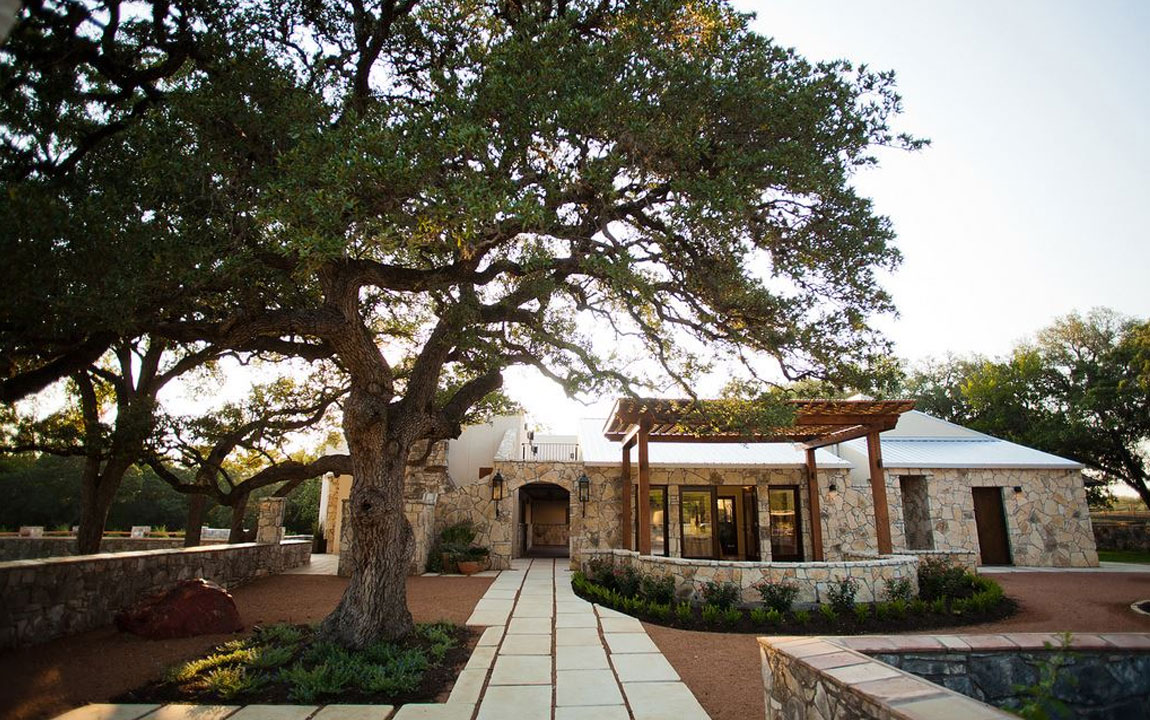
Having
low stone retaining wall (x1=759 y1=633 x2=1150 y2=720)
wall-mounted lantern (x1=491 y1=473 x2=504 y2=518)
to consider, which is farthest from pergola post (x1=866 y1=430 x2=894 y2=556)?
wall-mounted lantern (x1=491 y1=473 x2=504 y2=518)

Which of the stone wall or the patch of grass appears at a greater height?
the stone wall

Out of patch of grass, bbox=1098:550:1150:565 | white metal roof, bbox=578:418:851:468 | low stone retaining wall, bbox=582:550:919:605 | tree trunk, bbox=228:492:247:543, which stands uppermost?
white metal roof, bbox=578:418:851:468

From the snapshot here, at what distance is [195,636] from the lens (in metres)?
6.70

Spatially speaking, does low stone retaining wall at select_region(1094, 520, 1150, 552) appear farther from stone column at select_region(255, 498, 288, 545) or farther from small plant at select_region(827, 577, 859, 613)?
stone column at select_region(255, 498, 288, 545)

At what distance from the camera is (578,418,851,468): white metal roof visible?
14133mm

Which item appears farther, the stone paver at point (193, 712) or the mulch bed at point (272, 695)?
the mulch bed at point (272, 695)

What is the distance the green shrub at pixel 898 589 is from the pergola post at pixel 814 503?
12.4ft

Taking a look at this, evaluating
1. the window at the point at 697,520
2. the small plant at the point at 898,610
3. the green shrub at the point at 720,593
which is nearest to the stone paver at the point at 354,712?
the green shrub at the point at 720,593

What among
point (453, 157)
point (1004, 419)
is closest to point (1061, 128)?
point (453, 157)

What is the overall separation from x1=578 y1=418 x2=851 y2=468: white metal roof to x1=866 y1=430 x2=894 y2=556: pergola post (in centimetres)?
314

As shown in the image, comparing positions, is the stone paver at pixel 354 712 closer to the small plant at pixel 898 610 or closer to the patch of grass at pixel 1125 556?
the small plant at pixel 898 610

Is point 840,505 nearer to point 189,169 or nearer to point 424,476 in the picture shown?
point 424,476

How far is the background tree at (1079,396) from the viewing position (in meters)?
19.8

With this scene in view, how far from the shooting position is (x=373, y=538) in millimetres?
6301
